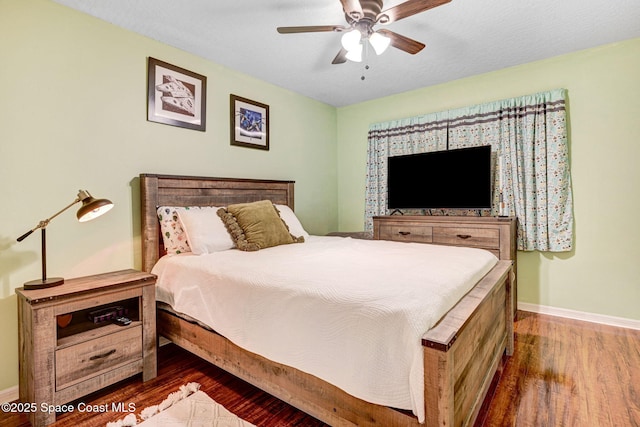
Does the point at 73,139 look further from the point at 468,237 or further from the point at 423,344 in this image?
the point at 468,237

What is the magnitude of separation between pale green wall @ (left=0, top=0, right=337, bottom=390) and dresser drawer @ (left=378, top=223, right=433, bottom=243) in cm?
195

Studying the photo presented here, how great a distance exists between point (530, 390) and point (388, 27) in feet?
8.72

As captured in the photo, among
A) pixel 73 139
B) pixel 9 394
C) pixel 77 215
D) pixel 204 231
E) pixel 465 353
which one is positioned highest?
pixel 73 139

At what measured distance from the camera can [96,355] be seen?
182 cm

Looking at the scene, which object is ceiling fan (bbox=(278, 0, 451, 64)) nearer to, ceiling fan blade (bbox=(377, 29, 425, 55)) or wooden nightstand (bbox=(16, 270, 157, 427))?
ceiling fan blade (bbox=(377, 29, 425, 55))

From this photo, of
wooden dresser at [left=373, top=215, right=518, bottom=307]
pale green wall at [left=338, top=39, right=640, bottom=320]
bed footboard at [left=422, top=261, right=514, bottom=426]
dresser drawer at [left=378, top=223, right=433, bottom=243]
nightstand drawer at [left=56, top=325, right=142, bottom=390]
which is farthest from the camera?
dresser drawer at [left=378, top=223, right=433, bottom=243]

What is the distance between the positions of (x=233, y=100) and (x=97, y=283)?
2.06 meters

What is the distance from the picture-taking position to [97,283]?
1879 millimetres

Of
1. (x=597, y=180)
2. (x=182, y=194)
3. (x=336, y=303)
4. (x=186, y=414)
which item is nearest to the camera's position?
(x=336, y=303)

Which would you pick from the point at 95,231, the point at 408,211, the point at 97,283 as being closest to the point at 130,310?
the point at 97,283

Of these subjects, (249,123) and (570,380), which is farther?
(249,123)

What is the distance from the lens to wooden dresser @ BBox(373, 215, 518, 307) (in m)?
2.90

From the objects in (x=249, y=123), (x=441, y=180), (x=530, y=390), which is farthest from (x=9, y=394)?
(x=441, y=180)

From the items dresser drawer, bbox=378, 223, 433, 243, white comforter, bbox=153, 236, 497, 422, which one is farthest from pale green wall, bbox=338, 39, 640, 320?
white comforter, bbox=153, 236, 497, 422
